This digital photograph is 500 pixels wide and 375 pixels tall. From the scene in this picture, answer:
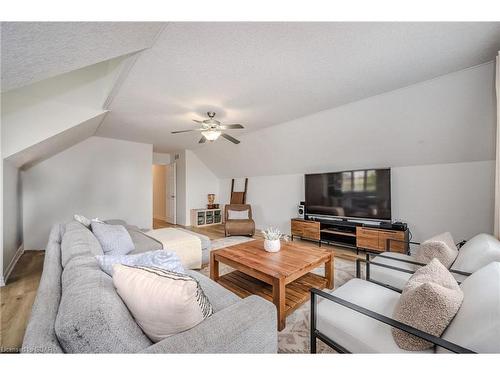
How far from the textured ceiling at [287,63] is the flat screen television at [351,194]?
1.50 m

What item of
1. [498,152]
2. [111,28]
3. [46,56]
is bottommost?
[498,152]

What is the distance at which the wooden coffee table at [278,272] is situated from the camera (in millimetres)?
1862

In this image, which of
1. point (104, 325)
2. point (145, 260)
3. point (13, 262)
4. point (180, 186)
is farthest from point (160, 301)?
point (180, 186)

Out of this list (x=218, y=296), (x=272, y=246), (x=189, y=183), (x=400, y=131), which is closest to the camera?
(x=218, y=296)

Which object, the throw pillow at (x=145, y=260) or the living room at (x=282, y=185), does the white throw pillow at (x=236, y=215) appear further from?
the throw pillow at (x=145, y=260)

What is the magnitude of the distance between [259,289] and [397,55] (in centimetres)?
270

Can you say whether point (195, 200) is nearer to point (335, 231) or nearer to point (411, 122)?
point (335, 231)

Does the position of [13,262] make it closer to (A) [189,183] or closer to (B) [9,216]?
(B) [9,216]

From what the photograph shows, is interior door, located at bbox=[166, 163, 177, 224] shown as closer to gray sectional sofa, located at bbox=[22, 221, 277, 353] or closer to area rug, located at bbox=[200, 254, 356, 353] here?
area rug, located at bbox=[200, 254, 356, 353]

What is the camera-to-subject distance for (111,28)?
4.50ft

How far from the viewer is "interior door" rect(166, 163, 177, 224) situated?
6.80 m

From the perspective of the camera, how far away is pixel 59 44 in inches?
53.3

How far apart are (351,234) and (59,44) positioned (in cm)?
431
